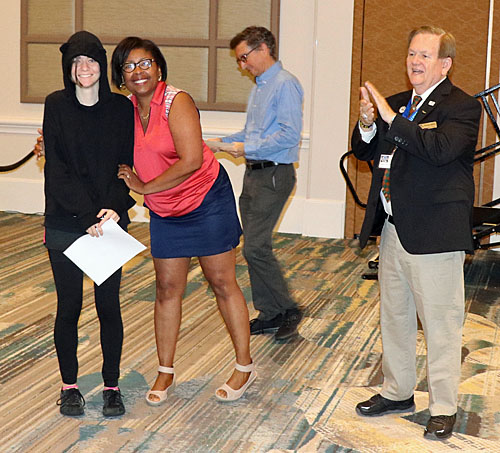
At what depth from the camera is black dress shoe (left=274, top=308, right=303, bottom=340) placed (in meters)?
4.61

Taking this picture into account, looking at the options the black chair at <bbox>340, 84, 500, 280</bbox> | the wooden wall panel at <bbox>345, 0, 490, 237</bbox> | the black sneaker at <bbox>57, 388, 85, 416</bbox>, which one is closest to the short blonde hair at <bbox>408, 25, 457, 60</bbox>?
the black sneaker at <bbox>57, 388, 85, 416</bbox>

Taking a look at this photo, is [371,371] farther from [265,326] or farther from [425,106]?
[425,106]

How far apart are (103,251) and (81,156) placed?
39 cm

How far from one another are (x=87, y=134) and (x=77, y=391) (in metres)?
1.12

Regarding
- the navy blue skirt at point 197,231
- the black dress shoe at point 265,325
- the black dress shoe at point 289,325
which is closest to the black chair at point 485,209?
the black dress shoe at point 289,325

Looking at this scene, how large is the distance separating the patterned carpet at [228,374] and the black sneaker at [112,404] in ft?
0.14

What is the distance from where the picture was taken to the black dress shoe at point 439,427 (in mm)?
3305

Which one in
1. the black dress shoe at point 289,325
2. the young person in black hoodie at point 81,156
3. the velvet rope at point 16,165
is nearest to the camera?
the young person in black hoodie at point 81,156

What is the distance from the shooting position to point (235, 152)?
436 cm

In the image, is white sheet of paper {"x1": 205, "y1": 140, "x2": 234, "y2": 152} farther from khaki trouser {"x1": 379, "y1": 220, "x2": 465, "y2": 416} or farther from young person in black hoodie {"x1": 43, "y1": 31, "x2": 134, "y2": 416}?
khaki trouser {"x1": 379, "y1": 220, "x2": 465, "y2": 416}

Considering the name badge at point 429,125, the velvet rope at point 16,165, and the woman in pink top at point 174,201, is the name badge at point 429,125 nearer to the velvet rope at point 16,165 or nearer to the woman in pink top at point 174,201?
the woman in pink top at point 174,201

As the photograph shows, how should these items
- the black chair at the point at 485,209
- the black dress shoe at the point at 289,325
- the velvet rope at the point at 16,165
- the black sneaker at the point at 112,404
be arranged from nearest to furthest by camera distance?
1. the black sneaker at the point at 112,404
2. the black dress shoe at the point at 289,325
3. the black chair at the point at 485,209
4. the velvet rope at the point at 16,165

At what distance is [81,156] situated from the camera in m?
3.23

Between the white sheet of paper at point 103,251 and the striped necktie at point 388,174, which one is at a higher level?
the striped necktie at point 388,174
